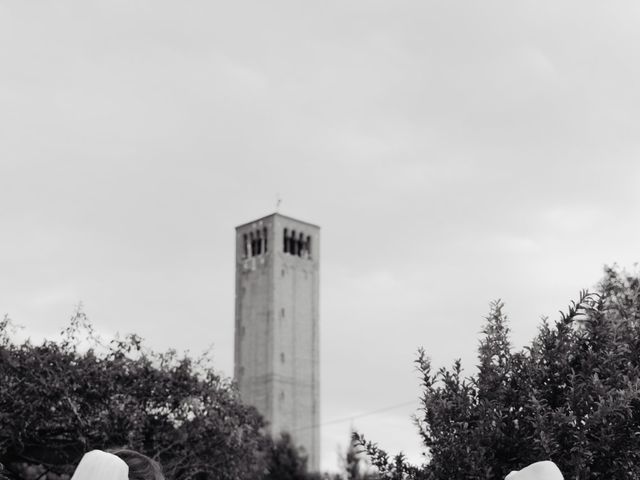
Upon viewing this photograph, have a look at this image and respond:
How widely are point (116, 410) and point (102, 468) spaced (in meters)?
14.6

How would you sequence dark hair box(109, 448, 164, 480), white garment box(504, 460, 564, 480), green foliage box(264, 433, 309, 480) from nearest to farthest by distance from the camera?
dark hair box(109, 448, 164, 480), white garment box(504, 460, 564, 480), green foliage box(264, 433, 309, 480)

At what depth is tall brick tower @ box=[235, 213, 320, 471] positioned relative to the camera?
79250 mm

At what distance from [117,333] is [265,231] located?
63.1 m

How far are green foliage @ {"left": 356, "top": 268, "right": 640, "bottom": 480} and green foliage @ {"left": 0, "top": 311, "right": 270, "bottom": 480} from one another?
9.39 metres

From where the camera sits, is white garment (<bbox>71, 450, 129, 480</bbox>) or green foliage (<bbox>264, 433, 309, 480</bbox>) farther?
green foliage (<bbox>264, 433, 309, 480</bbox>)

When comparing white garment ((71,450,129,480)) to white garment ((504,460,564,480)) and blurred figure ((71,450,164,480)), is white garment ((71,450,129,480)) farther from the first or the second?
white garment ((504,460,564,480))

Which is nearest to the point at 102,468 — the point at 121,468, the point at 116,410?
the point at 121,468

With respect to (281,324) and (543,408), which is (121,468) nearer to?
(543,408)

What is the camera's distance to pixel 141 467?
124 inches

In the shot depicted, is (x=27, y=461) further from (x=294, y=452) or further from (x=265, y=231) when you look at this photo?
(x=265, y=231)

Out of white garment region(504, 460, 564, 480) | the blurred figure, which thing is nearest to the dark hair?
the blurred figure

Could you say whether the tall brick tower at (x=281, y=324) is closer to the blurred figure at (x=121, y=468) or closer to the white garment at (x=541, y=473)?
the white garment at (x=541, y=473)

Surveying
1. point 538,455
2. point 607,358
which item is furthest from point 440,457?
point 607,358

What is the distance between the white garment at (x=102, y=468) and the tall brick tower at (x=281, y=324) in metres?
74.9
